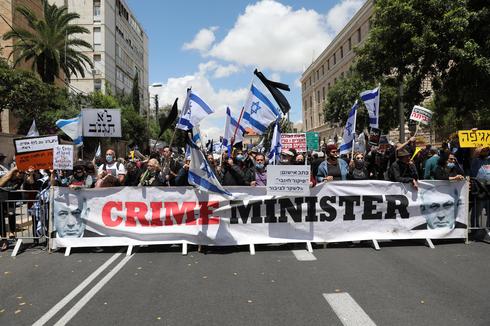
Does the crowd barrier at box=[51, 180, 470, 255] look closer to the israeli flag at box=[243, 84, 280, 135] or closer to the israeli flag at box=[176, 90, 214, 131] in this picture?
the israeli flag at box=[176, 90, 214, 131]

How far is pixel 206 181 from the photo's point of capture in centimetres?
744

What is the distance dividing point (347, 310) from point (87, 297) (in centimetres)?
293

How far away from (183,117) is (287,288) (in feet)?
13.7

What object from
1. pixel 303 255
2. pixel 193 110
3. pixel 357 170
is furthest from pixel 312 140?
pixel 303 255

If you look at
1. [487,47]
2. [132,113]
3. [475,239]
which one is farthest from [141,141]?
[475,239]

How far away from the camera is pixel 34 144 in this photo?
312 inches

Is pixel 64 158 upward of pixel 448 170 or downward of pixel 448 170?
upward

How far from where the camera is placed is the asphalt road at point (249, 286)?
432 cm

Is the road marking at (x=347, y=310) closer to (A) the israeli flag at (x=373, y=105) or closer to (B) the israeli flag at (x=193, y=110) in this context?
(B) the israeli flag at (x=193, y=110)

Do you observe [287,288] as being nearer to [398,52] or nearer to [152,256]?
[152,256]

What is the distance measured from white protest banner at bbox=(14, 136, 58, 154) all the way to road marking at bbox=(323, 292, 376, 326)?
5.75 meters

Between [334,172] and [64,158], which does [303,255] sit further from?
[64,158]

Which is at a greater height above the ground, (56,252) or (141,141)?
(141,141)

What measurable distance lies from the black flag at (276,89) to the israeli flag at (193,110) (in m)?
1.36
